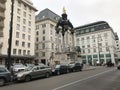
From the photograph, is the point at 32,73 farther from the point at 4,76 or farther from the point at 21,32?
the point at 21,32

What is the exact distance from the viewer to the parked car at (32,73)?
15988 mm

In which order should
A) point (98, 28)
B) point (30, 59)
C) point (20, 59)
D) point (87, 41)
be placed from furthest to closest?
1. point (87, 41)
2. point (98, 28)
3. point (30, 59)
4. point (20, 59)

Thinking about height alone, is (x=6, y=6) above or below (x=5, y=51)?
above

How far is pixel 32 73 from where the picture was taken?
17125 mm

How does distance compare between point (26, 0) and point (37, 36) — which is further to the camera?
point (37, 36)

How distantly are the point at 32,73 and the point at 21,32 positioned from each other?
34870 millimetres

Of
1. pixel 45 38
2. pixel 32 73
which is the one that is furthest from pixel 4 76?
pixel 45 38

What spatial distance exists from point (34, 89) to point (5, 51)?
115ft

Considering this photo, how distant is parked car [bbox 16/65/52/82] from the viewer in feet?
52.5

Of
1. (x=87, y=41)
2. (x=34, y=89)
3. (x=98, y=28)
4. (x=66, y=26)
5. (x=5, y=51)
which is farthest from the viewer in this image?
(x=87, y=41)

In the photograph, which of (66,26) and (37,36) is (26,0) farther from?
(66,26)

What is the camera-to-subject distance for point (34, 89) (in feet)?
35.7

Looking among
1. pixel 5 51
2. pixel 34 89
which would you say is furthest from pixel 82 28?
pixel 34 89

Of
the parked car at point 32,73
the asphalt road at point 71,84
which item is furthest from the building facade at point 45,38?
the asphalt road at point 71,84
